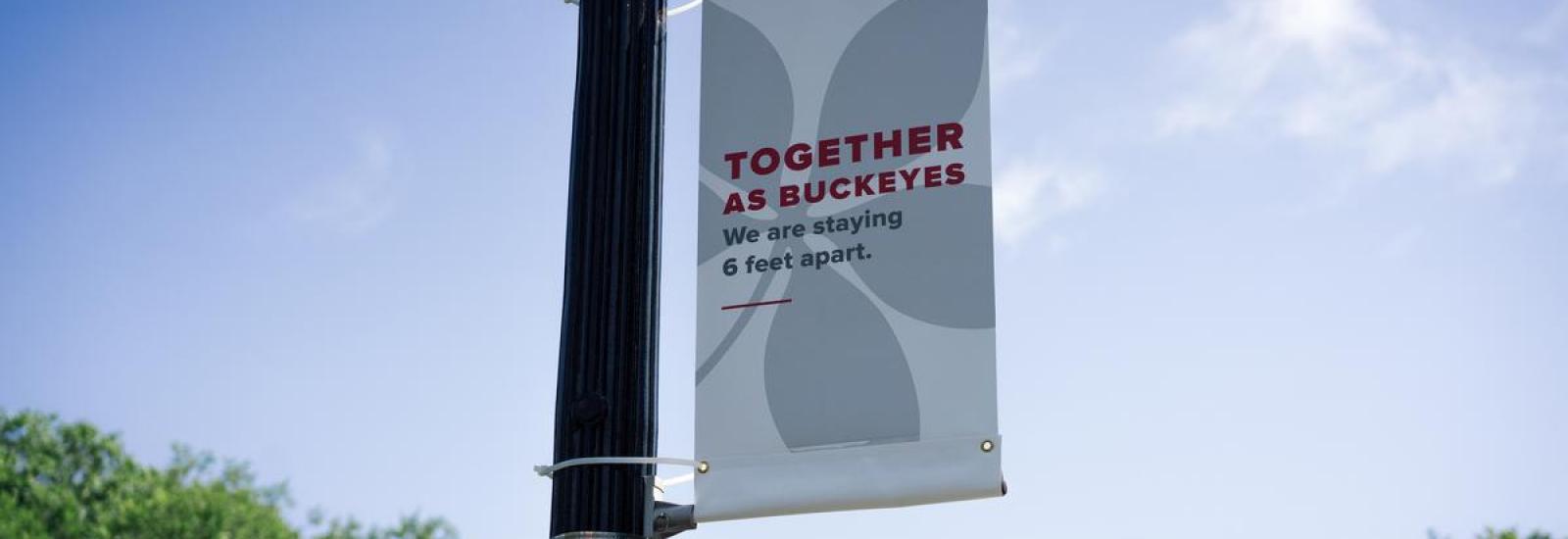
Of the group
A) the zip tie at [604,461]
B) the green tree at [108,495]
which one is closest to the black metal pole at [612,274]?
the zip tie at [604,461]

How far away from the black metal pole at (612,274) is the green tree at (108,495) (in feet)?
108

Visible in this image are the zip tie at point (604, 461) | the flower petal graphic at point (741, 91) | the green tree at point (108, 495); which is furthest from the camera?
the green tree at point (108, 495)

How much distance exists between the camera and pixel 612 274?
12.8 feet

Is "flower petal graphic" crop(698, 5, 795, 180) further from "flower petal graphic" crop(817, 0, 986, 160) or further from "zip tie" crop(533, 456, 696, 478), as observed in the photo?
"zip tie" crop(533, 456, 696, 478)

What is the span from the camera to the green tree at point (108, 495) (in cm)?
3531

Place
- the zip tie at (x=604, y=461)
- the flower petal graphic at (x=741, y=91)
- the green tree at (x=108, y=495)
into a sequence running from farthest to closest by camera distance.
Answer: the green tree at (x=108, y=495), the flower petal graphic at (x=741, y=91), the zip tie at (x=604, y=461)

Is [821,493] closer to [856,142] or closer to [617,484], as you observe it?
[617,484]

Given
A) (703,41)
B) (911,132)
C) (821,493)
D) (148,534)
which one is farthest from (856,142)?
(148,534)

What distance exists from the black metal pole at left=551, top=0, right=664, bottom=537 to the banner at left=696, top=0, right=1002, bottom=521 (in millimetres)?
220

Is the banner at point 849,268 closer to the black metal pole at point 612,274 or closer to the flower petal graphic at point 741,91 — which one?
the flower petal graphic at point 741,91

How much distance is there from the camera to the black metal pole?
3684 mm

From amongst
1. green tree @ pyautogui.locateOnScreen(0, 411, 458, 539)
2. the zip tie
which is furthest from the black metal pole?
green tree @ pyautogui.locateOnScreen(0, 411, 458, 539)

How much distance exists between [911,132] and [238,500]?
36.2 meters

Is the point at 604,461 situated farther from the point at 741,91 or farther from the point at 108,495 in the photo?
the point at 108,495
